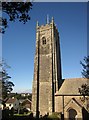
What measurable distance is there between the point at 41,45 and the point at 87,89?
81.7 ft

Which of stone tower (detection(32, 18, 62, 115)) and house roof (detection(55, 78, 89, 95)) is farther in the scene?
house roof (detection(55, 78, 89, 95))

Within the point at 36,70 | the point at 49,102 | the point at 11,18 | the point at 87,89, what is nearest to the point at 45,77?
the point at 36,70

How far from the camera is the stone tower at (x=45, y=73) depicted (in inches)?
1699

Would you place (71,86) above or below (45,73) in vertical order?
below

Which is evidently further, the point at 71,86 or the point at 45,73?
the point at 71,86

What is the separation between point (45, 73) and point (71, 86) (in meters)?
7.03

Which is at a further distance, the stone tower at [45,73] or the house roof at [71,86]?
the house roof at [71,86]

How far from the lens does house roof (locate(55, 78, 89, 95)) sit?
43763 mm

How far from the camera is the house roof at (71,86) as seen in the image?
1723 inches

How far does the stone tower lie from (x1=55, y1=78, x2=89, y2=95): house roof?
1520 mm

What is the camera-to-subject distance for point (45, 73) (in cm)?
4516

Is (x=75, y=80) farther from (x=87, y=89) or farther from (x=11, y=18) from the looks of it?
(x=11, y=18)

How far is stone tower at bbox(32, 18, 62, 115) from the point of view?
43.2 meters

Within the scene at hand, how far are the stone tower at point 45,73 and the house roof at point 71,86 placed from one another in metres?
1.52
